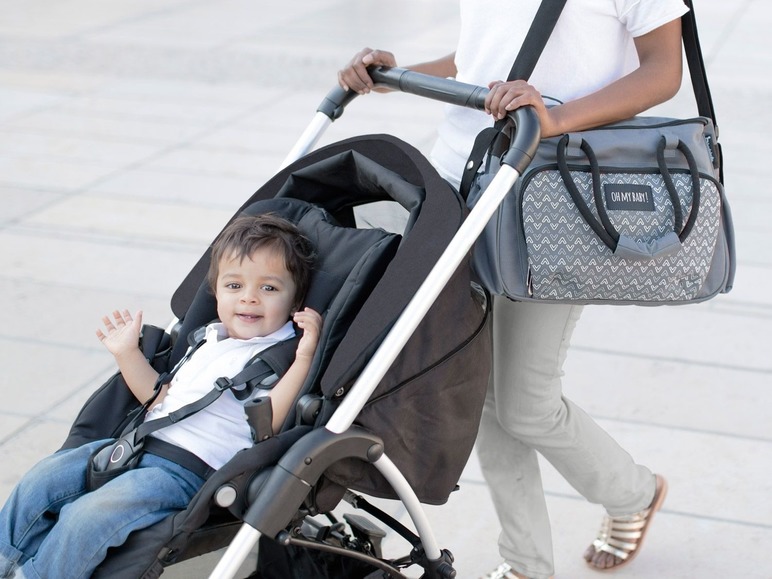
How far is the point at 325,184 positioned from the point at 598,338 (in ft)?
7.44

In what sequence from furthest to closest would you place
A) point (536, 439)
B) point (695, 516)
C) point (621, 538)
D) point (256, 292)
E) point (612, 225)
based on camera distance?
point (695, 516)
point (621, 538)
point (536, 439)
point (256, 292)
point (612, 225)

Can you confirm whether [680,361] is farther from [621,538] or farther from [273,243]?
[273,243]

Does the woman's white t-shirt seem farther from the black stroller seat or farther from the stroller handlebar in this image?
the black stroller seat

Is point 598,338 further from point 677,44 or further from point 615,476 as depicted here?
point 677,44

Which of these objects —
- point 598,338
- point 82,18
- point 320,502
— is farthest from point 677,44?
point 82,18

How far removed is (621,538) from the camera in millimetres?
3166

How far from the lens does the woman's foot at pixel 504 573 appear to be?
2.97 m

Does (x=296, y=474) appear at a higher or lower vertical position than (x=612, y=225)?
lower

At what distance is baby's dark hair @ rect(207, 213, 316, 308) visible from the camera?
8.28 ft

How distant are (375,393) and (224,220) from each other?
12.6 ft

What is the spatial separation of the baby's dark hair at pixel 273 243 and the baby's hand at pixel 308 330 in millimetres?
164

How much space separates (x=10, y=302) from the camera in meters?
4.87

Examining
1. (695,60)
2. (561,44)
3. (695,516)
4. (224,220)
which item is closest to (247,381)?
(561,44)

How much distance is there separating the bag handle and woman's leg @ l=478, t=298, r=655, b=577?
35cm
